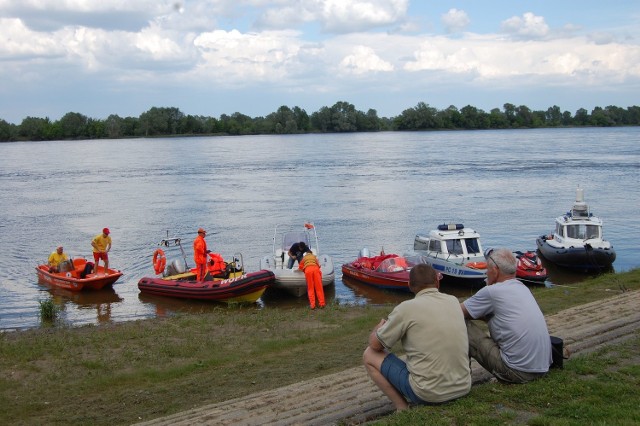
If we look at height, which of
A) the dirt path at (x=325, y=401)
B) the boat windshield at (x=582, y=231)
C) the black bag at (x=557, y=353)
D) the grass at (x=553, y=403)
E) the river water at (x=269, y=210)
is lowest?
the river water at (x=269, y=210)


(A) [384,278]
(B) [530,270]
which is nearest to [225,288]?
(A) [384,278]

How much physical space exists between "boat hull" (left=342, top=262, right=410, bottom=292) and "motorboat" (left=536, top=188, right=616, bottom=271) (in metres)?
6.64

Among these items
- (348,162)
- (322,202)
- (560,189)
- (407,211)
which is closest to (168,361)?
(407,211)

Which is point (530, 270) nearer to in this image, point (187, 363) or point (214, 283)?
point (214, 283)

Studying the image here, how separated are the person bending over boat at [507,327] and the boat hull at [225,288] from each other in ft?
43.8

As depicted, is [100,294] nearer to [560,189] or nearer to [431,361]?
[431,361]

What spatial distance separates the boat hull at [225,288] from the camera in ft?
65.1

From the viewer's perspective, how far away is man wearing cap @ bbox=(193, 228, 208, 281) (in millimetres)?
21156

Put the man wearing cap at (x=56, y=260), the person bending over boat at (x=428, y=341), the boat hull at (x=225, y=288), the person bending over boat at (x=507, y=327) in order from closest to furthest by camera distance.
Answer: the person bending over boat at (x=428, y=341) → the person bending over boat at (x=507, y=327) → the boat hull at (x=225, y=288) → the man wearing cap at (x=56, y=260)

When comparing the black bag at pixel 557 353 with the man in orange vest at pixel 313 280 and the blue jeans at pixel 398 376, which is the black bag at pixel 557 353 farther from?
the man in orange vest at pixel 313 280

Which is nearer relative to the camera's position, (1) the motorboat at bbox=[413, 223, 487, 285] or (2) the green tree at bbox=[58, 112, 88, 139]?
(1) the motorboat at bbox=[413, 223, 487, 285]

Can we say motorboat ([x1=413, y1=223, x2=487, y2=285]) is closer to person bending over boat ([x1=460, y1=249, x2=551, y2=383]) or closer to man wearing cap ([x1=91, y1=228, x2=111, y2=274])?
man wearing cap ([x1=91, y1=228, x2=111, y2=274])

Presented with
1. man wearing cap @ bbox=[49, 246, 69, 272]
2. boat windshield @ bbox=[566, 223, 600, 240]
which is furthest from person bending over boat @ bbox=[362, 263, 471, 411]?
boat windshield @ bbox=[566, 223, 600, 240]

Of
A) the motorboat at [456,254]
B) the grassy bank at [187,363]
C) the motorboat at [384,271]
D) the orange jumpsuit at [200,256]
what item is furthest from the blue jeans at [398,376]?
the motorboat at [456,254]
